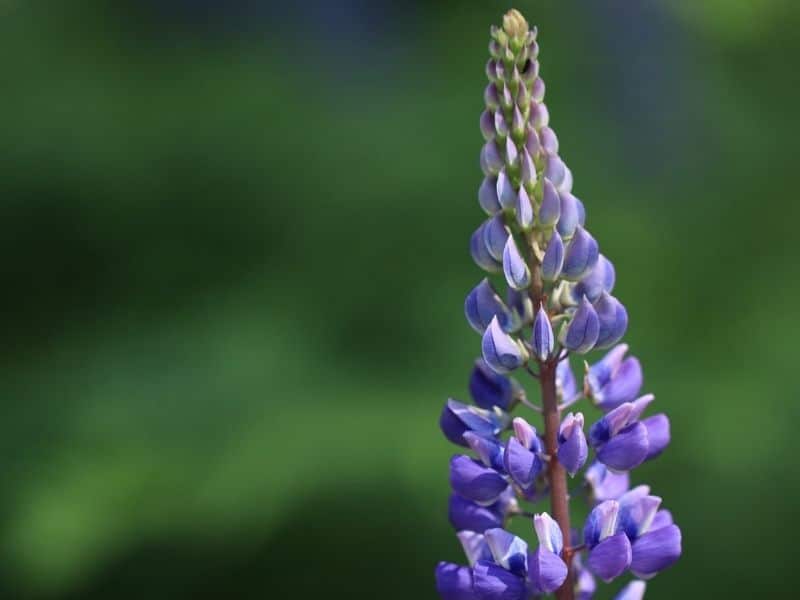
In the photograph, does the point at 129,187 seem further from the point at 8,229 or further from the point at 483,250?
the point at 483,250

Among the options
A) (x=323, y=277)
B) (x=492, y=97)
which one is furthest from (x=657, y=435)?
(x=323, y=277)

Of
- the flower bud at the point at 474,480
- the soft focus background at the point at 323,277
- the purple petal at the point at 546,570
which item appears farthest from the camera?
the soft focus background at the point at 323,277

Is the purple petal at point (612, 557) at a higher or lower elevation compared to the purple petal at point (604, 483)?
lower

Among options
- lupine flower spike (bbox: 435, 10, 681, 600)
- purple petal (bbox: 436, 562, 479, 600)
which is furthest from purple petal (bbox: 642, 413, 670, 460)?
purple petal (bbox: 436, 562, 479, 600)

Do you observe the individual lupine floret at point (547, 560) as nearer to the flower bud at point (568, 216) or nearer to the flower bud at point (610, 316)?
the flower bud at point (610, 316)

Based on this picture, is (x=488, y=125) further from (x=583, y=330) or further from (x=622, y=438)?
(x=622, y=438)

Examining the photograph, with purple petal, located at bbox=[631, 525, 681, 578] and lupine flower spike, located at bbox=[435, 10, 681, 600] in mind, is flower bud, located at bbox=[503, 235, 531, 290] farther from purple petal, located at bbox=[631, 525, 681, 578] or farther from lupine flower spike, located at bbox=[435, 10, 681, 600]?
purple petal, located at bbox=[631, 525, 681, 578]

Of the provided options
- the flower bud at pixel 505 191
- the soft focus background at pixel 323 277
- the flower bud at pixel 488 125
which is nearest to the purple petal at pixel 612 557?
the flower bud at pixel 505 191
